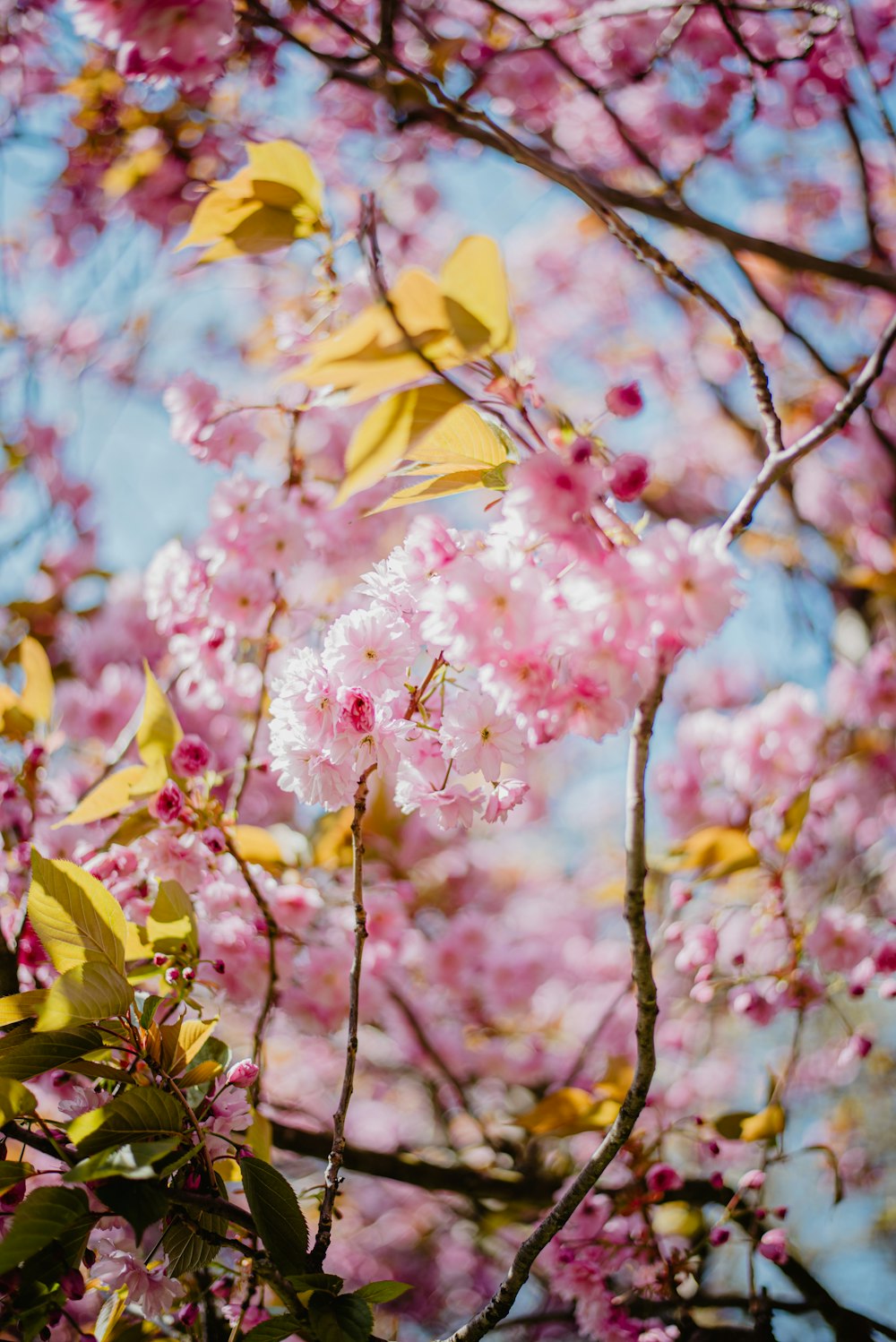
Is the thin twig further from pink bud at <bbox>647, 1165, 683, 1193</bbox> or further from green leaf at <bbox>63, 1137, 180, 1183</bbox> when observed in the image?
A: pink bud at <bbox>647, 1165, 683, 1193</bbox>

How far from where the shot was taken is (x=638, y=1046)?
0.78 meters

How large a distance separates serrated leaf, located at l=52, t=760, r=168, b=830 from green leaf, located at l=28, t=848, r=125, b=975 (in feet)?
0.87

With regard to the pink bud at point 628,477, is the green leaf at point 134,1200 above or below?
below

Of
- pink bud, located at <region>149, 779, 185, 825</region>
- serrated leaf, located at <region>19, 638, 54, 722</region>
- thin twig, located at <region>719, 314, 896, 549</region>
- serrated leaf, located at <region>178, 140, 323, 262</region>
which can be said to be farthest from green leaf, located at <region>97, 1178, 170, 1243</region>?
serrated leaf, located at <region>178, 140, 323, 262</region>

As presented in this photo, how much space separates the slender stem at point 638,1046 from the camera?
2.46 ft

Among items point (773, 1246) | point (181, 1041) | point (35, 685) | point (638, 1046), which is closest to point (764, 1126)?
point (773, 1246)

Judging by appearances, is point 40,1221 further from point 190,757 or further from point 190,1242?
point 190,757

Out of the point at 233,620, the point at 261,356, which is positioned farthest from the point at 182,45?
the point at 261,356

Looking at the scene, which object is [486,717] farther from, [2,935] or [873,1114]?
[873,1114]

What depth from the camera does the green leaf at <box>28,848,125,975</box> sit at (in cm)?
84

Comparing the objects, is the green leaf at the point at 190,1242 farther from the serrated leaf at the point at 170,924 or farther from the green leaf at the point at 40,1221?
the serrated leaf at the point at 170,924

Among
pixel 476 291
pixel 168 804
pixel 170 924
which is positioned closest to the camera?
pixel 476 291

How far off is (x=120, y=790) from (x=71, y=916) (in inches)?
11.7

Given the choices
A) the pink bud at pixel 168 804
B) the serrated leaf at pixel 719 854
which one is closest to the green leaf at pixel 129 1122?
the pink bud at pixel 168 804
